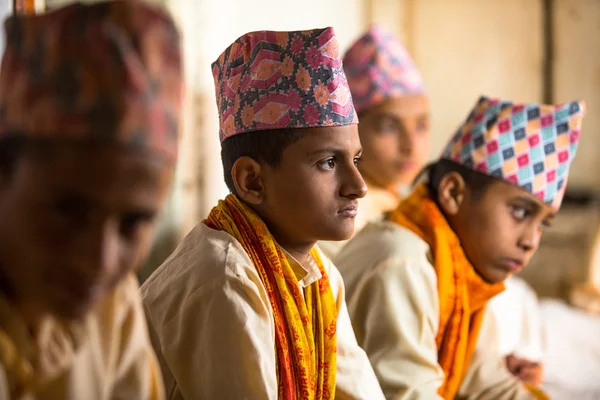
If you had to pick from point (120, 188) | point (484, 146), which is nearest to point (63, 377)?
point (120, 188)

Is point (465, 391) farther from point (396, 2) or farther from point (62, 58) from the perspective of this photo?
point (396, 2)

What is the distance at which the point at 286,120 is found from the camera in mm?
1615

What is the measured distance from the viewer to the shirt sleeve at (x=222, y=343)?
4.57 feet

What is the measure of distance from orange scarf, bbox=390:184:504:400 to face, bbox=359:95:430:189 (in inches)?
43.9

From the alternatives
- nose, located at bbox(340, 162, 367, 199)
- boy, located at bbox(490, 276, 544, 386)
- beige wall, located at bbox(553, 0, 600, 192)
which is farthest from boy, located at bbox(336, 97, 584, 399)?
beige wall, located at bbox(553, 0, 600, 192)

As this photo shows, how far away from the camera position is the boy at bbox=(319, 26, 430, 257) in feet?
11.1

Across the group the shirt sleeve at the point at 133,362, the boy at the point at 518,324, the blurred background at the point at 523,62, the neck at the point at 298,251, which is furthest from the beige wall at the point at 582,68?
the shirt sleeve at the point at 133,362

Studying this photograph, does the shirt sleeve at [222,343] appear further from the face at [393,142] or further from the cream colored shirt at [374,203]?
the face at [393,142]

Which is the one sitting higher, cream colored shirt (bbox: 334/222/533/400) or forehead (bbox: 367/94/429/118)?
forehead (bbox: 367/94/429/118)

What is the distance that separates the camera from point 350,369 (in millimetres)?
1746

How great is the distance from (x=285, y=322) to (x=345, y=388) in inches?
9.9

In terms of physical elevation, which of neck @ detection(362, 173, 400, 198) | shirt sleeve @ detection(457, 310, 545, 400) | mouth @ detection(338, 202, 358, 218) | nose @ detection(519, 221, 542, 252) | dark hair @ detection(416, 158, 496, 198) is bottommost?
shirt sleeve @ detection(457, 310, 545, 400)

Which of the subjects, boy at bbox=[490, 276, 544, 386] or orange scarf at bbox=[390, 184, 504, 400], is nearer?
orange scarf at bbox=[390, 184, 504, 400]

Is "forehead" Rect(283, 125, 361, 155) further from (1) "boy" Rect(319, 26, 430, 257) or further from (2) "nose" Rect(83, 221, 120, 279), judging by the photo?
(1) "boy" Rect(319, 26, 430, 257)
